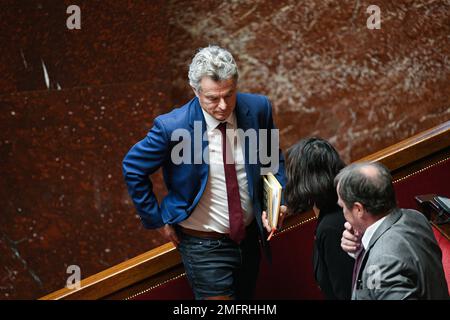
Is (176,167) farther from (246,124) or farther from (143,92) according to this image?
(143,92)

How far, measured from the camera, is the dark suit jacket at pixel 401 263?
6.79 feet

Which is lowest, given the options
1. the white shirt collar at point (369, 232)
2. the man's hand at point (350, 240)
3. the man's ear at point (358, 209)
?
the man's hand at point (350, 240)

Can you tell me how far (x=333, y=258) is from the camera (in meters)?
2.54

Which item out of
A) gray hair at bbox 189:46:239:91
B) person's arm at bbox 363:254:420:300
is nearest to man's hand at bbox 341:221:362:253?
person's arm at bbox 363:254:420:300

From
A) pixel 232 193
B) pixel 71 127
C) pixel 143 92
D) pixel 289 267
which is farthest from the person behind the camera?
pixel 143 92

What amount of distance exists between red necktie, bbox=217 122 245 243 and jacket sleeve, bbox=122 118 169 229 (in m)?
0.19

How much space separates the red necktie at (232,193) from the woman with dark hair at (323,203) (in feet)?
0.60

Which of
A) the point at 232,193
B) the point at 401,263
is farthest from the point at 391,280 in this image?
the point at 232,193

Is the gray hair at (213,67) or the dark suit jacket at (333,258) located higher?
the gray hair at (213,67)

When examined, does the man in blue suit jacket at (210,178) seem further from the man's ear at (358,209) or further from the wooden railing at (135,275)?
the man's ear at (358,209)

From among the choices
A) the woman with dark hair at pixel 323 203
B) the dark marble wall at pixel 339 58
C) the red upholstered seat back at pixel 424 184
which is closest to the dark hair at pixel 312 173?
the woman with dark hair at pixel 323 203

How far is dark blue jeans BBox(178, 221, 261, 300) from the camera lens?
270 cm

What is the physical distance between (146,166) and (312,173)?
1.83 feet

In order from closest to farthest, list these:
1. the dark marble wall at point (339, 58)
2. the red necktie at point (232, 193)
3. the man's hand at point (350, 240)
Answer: the man's hand at point (350, 240) < the red necktie at point (232, 193) < the dark marble wall at point (339, 58)
